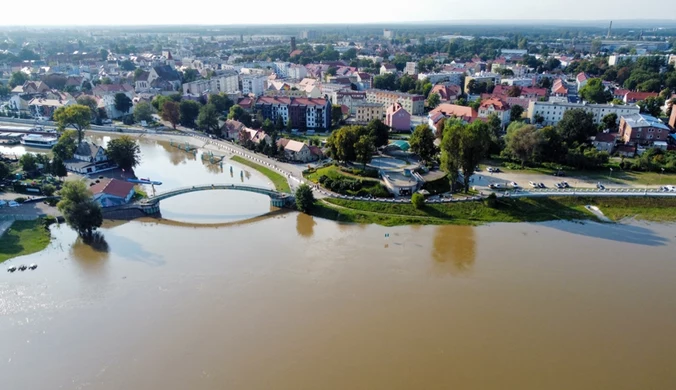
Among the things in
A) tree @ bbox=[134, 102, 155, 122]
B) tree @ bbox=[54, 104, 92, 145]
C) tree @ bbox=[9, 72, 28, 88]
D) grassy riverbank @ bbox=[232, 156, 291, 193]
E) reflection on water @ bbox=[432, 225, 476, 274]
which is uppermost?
tree @ bbox=[9, 72, 28, 88]

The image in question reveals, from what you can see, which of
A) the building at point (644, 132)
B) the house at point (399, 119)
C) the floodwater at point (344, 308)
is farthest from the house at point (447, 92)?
the floodwater at point (344, 308)

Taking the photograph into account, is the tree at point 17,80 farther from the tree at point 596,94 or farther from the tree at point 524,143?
the tree at point 596,94

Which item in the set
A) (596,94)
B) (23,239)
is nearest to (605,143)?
(596,94)

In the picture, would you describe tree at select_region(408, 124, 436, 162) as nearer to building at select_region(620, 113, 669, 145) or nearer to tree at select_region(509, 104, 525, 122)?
tree at select_region(509, 104, 525, 122)

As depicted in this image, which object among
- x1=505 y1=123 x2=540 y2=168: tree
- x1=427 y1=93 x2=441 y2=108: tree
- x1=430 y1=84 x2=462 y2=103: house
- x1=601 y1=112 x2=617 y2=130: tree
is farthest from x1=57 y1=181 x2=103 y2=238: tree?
x1=430 y1=84 x2=462 y2=103: house

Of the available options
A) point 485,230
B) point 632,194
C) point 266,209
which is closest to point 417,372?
point 485,230

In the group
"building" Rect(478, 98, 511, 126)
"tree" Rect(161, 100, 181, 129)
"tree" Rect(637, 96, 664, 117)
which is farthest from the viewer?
"tree" Rect(637, 96, 664, 117)

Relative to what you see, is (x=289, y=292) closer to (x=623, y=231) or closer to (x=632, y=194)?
(x=623, y=231)
